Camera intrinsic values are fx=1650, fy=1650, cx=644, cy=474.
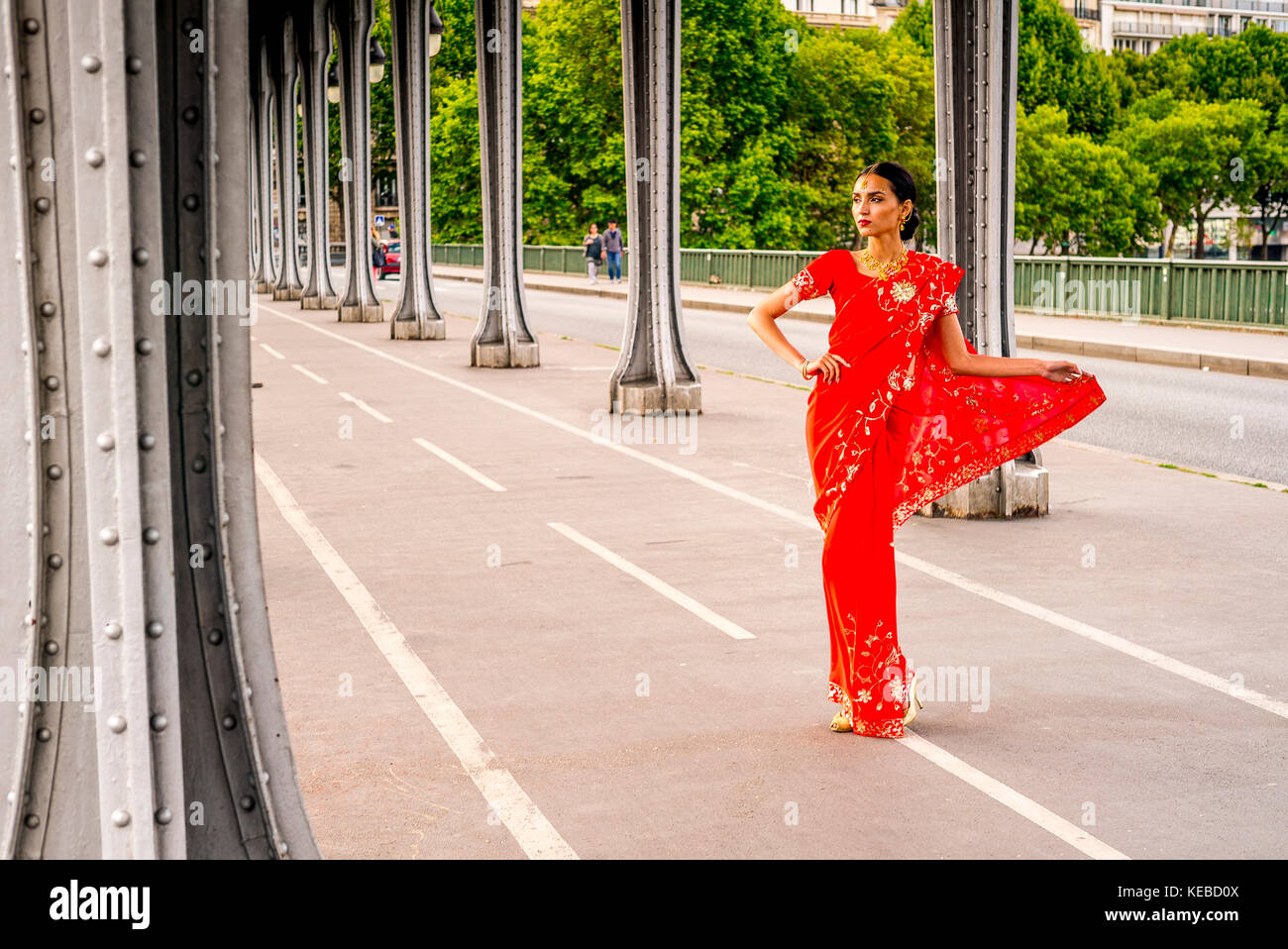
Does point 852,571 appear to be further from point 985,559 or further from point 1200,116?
point 1200,116

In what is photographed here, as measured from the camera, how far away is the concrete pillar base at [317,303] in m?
43.3

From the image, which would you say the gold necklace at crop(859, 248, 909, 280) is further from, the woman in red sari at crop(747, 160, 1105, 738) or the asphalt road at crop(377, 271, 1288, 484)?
the asphalt road at crop(377, 271, 1288, 484)

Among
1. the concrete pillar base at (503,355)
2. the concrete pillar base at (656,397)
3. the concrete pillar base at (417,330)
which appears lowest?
the concrete pillar base at (656,397)

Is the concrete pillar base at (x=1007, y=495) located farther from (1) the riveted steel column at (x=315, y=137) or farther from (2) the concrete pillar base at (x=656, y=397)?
(1) the riveted steel column at (x=315, y=137)

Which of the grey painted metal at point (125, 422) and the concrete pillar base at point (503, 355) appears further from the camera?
the concrete pillar base at point (503, 355)

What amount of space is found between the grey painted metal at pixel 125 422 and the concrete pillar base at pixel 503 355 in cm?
1972

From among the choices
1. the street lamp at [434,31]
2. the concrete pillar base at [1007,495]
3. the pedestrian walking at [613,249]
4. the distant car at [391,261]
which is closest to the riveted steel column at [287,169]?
the pedestrian walking at [613,249]

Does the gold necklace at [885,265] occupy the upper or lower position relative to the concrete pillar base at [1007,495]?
upper

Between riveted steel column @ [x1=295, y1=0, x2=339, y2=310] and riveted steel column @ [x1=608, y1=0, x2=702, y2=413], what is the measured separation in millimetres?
26930

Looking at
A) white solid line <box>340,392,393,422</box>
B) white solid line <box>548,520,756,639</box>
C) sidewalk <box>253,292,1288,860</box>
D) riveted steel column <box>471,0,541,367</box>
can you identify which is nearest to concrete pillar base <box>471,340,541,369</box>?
riveted steel column <box>471,0,541,367</box>

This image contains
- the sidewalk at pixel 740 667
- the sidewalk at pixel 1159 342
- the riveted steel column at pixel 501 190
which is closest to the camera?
the sidewalk at pixel 740 667

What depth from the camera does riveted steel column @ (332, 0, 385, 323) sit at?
36.7 m

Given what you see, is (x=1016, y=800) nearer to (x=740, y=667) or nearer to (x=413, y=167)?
(x=740, y=667)

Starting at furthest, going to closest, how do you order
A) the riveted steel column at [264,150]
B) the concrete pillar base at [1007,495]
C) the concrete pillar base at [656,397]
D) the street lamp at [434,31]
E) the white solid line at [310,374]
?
1. the riveted steel column at [264,150]
2. the street lamp at [434,31]
3. the white solid line at [310,374]
4. the concrete pillar base at [656,397]
5. the concrete pillar base at [1007,495]
